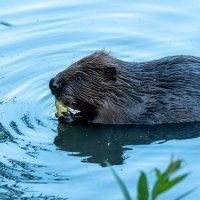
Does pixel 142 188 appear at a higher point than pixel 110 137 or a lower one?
higher

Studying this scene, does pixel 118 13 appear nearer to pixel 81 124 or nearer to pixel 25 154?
pixel 81 124

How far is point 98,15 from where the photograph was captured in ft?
24.2

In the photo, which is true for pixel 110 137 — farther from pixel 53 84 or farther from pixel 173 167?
pixel 173 167

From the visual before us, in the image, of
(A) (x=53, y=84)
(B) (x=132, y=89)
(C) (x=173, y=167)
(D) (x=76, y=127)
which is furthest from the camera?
(D) (x=76, y=127)

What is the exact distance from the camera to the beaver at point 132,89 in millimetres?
4801

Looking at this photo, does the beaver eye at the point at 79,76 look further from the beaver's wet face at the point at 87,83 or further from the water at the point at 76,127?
the water at the point at 76,127

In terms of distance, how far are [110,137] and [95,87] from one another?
0.46 meters

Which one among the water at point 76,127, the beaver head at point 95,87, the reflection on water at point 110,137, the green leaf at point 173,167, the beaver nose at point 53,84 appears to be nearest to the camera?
the green leaf at point 173,167

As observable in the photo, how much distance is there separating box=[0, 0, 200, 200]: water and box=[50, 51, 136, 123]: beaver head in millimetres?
209

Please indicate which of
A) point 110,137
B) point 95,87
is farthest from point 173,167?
point 95,87

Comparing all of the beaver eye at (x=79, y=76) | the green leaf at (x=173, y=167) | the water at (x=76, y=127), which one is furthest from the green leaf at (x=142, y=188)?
the beaver eye at (x=79, y=76)

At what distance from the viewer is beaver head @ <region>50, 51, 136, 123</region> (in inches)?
193

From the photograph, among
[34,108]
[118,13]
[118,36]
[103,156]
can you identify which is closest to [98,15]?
[118,13]

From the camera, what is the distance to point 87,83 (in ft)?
16.2
